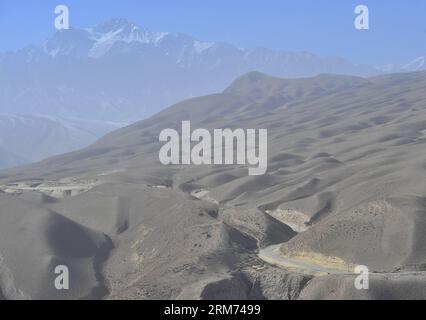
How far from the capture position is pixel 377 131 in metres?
114

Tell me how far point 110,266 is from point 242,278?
1526 cm

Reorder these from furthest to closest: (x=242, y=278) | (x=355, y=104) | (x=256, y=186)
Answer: (x=355, y=104)
(x=256, y=186)
(x=242, y=278)

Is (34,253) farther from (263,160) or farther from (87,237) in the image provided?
(263,160)

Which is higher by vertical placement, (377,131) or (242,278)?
(377,131)

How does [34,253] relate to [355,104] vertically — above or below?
below

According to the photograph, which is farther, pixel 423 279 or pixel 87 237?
pixel 87 237

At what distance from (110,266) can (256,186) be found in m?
31.6

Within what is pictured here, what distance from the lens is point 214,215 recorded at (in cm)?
5719

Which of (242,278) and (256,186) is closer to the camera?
(242,278)
